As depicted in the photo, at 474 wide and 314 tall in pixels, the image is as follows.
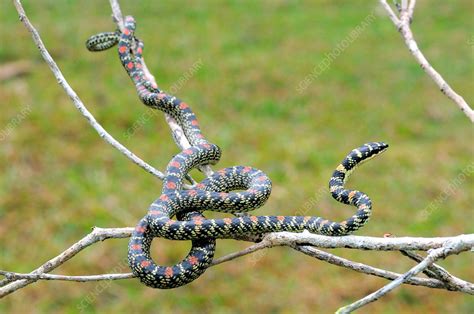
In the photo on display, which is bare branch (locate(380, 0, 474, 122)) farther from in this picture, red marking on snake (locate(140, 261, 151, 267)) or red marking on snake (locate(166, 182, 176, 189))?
red marking on snake (locate(140, 261, 151, 267))

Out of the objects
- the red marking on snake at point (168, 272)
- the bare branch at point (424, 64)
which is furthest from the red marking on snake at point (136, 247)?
the bare branch at point (424, 64)

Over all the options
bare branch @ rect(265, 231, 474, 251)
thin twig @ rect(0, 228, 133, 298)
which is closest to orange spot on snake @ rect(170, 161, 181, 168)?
thin twig @ rect(0, 228, 133, 298)

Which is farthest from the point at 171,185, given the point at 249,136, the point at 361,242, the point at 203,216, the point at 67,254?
the point at 249,136

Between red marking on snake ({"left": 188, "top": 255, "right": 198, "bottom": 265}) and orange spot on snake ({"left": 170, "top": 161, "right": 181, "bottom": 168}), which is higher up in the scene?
orange spot on snake ({"left": 170, "top": 161, "right": 181, "bottom": 168})

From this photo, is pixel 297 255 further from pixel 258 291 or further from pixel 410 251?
pixel 410 251

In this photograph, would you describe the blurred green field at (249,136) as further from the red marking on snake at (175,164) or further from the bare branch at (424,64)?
the bare branch at (424,64)
